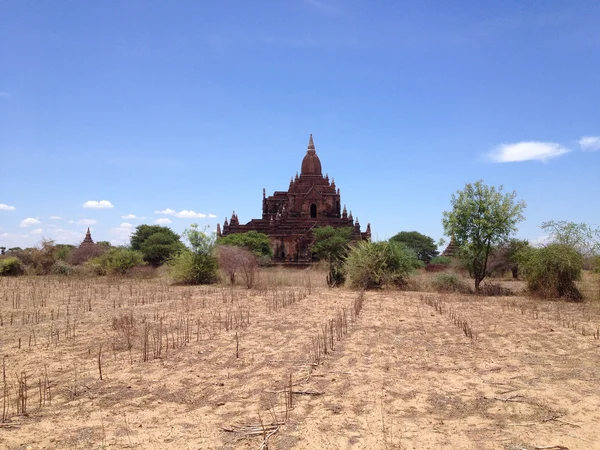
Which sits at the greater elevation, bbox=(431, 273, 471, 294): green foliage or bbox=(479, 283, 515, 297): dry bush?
bbox=(431, 273, 471, 294): green foliage

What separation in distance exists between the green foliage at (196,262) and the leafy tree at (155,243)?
47.7ft

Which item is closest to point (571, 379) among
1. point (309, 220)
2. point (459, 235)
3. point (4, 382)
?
point (4, 382)

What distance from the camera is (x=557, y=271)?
1627 cm

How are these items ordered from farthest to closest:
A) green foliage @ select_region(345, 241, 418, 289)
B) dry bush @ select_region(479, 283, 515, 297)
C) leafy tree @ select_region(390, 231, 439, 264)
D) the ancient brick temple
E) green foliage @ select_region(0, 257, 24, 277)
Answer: leafy tree @ select_region(390, 231, 439, 264)
the ancient brick temple
green foliage @ select_region(0, 257, 24, 277)
green foliage @ select_region(345, 241, 418, 289)
dry bush @ select_region(479, 283, 515, 297)

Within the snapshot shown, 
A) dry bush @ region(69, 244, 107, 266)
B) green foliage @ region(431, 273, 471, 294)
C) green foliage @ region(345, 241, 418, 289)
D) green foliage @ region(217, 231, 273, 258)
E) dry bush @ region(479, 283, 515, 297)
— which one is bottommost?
dry bush @ region(479, 283, 515, 297)

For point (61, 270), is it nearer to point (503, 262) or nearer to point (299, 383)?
point (299, 383)

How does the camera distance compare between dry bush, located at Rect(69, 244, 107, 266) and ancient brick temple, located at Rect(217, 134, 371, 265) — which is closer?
dry bush, located at Rect(69, 244, 107, 266)

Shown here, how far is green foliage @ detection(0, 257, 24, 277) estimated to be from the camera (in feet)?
82.9

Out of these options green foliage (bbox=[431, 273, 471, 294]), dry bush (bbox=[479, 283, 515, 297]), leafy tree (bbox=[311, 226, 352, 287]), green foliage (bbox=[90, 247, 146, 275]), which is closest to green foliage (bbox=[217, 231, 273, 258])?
leafy tree (bbox=[311, 226, 352, 287])

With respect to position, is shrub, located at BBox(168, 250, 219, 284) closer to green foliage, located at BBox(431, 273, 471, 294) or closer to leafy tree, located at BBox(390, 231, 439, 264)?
green foliage, located at BBox(431, 273, 471, 294)

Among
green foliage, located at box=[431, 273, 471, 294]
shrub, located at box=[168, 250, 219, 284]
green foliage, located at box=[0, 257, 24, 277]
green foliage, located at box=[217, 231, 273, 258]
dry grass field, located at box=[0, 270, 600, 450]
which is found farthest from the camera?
green foliage, located at box=[217, 231, 273, 258]

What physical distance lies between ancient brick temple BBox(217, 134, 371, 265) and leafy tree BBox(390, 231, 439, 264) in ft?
28.4

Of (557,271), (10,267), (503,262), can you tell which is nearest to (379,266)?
(557,271)

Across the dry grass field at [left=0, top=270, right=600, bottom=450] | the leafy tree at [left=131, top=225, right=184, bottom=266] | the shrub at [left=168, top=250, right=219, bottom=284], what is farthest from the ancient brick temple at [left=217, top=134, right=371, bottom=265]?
the dry grass field at [left=0, top=270, right=600, bottom=450]
